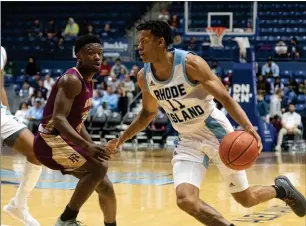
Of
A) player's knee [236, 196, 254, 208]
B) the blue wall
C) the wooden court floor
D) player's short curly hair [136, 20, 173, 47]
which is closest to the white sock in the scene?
the wooden court floor

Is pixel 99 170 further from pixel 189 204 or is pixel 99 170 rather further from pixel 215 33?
pixel 215 33

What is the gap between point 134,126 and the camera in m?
5.76

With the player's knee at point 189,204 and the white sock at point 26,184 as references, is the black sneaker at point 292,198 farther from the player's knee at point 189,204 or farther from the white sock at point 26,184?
Result: the white sock at point 26,184

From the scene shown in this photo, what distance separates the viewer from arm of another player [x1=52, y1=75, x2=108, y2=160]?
17.2 ft

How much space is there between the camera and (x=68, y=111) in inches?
217

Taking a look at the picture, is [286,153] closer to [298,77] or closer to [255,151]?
[298,77]

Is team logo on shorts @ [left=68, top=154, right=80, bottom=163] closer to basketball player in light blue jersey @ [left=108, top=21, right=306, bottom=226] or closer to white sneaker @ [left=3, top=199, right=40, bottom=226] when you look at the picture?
basketball player in light blue jersey @ [left=108, top=21, right=306, bottom=226]

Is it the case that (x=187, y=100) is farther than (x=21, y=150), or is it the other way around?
(x=21, y=150)

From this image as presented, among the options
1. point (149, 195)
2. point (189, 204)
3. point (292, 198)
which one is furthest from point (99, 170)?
point (149, 195)

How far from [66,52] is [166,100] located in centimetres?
1567

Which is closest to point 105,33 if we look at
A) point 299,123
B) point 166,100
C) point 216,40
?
point 216,40

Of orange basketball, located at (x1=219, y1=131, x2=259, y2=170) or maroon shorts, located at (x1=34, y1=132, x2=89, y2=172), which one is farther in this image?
maroon shorts, located at (x1=34, y1=132, x2=89, y2=172)

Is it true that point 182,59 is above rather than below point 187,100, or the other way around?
above

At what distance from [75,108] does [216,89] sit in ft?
4.24
